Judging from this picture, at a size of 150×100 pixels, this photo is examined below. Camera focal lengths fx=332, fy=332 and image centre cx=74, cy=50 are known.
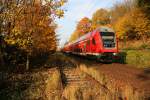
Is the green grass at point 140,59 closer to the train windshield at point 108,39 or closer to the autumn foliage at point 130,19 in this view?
the train windshield at point 108,39

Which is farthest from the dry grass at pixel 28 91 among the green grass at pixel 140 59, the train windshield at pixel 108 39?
the train windshield at pixel 108 39

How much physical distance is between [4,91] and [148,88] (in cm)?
668

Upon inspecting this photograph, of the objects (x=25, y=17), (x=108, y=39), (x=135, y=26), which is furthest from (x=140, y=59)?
(x=135, y=26)

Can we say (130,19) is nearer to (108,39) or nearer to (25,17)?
(108,39)

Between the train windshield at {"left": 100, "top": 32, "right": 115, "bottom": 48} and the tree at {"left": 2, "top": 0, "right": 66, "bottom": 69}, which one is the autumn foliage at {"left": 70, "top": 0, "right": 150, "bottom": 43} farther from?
the tree at {"left": 2, "top": 0, "right": 66, "bottom": 69}

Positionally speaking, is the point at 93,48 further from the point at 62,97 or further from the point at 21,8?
the point at 62,97

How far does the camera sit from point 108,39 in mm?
32062

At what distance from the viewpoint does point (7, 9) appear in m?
20.2

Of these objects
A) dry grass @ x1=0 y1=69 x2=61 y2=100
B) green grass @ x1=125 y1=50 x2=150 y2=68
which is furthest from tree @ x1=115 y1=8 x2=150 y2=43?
dry grass @ x1=0 y1=69 x2=61 y2=100

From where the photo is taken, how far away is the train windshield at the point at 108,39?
31859mm

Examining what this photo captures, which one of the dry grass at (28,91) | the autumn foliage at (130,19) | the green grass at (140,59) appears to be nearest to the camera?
the dry grass at (28,91)

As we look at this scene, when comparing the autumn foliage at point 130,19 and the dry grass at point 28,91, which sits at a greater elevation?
the autumn foliage at point 130,19

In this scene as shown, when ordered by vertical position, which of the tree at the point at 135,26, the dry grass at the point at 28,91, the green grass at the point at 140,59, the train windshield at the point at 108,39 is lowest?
the dry grass at the point at 28,91

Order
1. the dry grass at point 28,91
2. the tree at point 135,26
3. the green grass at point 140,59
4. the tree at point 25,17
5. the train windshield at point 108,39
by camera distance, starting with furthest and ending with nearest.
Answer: the tree at point 135,26
the train windshield at point 108,39
the green grass at point 140,59
the tree at point 25,17
the dry grass at point 28,91
